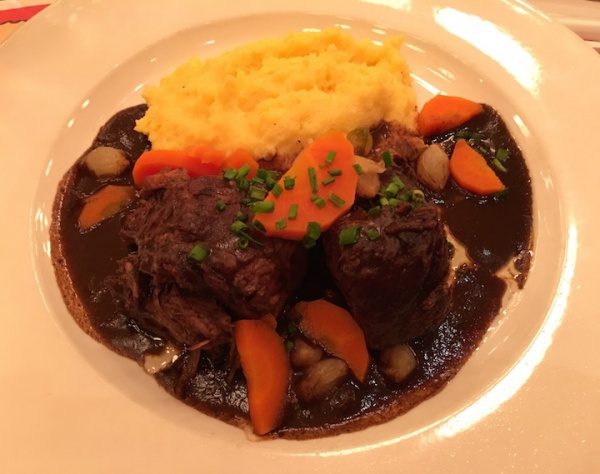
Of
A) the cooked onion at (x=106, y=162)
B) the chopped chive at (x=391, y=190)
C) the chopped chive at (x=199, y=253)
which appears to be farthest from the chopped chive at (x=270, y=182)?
the cooked onion at (x=106, y=162)

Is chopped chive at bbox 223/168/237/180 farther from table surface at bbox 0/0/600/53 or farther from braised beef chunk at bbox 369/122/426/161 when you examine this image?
table surface at bbox 0/0/600/53

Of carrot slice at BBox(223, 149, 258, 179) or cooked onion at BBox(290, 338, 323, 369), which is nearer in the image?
cooked onion at BBox(290, 338, 323, 369)

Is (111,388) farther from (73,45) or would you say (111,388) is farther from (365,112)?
(73,45)

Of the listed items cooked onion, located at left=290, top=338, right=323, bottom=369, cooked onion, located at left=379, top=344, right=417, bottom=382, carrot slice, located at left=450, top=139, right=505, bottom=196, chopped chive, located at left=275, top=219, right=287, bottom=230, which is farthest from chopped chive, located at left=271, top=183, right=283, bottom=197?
carrot slice, located at left=450, top=139, right=505, bottom=196

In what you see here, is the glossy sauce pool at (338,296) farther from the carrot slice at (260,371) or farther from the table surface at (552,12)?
the table surface at (552,12)

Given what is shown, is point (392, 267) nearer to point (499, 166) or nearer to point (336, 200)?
point (336, 200)

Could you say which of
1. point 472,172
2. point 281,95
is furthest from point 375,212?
point 281,95

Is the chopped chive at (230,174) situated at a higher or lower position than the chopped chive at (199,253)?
higher
